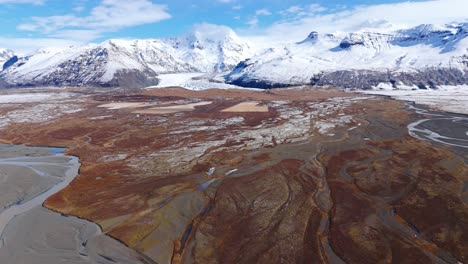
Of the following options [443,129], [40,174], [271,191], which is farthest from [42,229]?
[443,129]

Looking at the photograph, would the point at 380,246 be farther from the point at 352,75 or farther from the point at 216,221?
the point at 352,75

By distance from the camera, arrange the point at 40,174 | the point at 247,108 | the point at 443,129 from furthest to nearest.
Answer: the point at 247,108 → the point at 443,129 → the point at 40,174

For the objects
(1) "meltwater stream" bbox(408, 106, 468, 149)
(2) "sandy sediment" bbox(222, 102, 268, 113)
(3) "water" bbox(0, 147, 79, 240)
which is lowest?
(1) "meltwater stream" bbox(408, 106, 468, 149)

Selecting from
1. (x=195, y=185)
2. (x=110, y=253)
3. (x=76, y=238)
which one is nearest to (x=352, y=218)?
(x=195, y=185)

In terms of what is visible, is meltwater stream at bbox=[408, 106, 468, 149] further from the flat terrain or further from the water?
the water

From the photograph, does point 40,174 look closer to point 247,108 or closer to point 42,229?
point 42,229

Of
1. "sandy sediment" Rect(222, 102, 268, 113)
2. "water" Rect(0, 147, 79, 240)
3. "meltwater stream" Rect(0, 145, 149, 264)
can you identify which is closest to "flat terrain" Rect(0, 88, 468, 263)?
"meltwater stream" Rect(0, 145, 149, 264)
